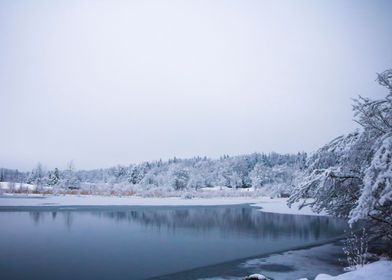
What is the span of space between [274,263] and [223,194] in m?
67.3

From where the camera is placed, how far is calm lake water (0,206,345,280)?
48.1ft

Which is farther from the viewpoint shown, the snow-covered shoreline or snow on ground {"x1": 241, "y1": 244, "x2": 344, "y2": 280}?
the snow-covered shoreline

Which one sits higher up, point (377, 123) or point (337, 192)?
point (377, 123)

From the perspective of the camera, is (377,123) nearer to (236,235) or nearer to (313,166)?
(313,166)

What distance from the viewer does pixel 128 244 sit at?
20500mm

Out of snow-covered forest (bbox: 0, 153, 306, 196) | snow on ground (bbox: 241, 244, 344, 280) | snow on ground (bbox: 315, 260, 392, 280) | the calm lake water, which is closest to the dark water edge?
snow on ground (bbox: 241, 244, 344, 280)

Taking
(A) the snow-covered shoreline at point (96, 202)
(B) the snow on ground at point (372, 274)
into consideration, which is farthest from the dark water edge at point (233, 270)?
(A) the snow-covered shoreline at point (96, 202)

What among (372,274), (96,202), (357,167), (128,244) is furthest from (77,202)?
(372,274)

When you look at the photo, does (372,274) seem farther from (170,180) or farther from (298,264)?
(170,180)

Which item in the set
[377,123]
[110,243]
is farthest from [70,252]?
[377,123]

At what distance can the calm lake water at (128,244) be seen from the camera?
1467 cm

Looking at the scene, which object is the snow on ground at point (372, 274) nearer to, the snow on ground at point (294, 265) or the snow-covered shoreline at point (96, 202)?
the snow on ground at point (294, 265)

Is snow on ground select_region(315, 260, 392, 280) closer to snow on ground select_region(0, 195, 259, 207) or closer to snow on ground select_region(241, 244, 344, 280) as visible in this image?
snow on ground select_region(241, 244, 344, 280)

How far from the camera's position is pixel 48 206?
4250 cm
